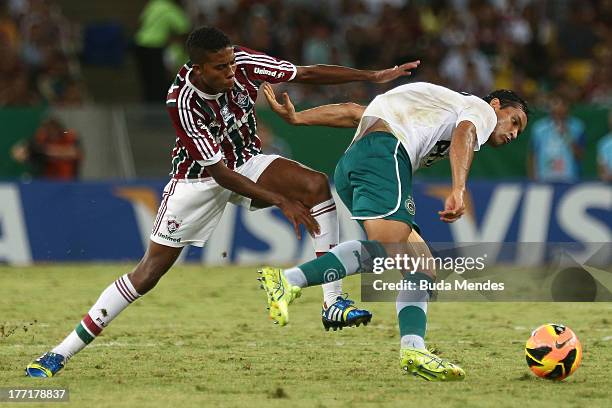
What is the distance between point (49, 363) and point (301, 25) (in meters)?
12.3

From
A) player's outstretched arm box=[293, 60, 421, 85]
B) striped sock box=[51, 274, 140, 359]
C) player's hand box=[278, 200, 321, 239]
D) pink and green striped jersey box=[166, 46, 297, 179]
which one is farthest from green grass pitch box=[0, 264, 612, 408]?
player's outstretched arm box=[293, 60, 421, 85]

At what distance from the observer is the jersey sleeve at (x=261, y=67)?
8.36 m

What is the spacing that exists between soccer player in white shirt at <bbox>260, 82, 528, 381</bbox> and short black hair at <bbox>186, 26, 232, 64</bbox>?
102 cm

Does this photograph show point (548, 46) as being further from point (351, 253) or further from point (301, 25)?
point (351, 253)

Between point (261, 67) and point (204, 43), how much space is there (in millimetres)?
671

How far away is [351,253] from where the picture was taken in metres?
7.56

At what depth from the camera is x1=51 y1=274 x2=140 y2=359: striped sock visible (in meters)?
8.01

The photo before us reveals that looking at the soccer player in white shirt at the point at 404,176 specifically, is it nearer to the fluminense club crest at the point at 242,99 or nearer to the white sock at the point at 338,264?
the white sock at the point at 338,264

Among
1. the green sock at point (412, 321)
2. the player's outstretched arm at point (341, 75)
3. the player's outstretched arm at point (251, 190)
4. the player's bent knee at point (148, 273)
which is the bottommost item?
the green sock at point (412, 321)

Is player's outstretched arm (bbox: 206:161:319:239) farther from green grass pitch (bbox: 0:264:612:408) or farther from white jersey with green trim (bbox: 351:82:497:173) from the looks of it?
green grass pitch (bbox: 0:264:612:408)

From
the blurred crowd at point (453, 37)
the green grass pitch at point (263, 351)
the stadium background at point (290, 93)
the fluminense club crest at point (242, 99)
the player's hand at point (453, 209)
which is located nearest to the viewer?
the player's hand at point (453, 209)

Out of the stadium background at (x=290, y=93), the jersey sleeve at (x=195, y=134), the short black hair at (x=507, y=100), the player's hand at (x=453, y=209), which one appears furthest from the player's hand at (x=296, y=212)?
the stadium background at (x=290, y=93)

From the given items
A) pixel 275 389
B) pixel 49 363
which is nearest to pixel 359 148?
pixel 275 389

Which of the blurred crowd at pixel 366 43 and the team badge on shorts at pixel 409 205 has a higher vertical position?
the blurred crowd at pixel 366 43
